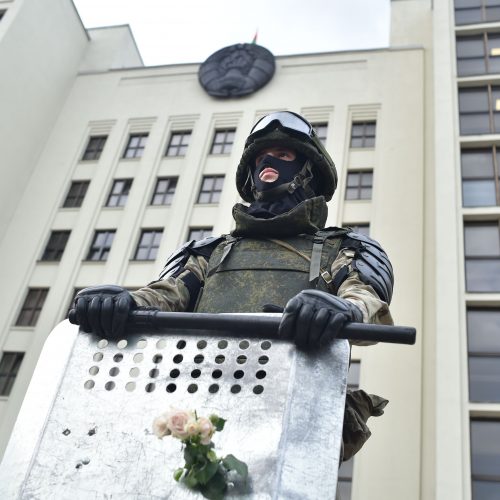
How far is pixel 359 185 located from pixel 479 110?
5281 mm

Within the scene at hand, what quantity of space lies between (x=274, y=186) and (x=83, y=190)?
79.8 ft

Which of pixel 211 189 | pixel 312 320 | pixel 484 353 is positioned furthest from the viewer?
pixel 211 189

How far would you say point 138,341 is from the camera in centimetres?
288

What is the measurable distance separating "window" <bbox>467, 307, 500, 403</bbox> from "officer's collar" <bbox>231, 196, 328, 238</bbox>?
14.8 meters

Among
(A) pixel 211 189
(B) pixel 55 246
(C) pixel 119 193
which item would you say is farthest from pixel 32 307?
(A) pixel 211 189

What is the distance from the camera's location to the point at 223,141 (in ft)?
89.6

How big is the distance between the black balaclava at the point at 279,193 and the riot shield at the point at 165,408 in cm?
151

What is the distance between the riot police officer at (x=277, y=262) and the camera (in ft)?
10.5

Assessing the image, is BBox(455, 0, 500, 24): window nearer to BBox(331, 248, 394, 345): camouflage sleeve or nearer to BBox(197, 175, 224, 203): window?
BBox(197, 175, 224, 203): window

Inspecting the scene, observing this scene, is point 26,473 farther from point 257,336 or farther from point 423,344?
point 423,344

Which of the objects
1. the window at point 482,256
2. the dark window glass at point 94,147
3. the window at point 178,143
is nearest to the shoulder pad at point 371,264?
the window at point 482,256

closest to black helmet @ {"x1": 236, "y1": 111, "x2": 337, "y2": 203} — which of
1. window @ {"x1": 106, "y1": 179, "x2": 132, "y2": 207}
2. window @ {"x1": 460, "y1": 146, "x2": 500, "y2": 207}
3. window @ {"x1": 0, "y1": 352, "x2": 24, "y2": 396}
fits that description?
window @ {"x1": 460, "y1": 146, "x2": 500, "y2": 207}

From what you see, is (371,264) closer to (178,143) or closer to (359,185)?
(359,185)

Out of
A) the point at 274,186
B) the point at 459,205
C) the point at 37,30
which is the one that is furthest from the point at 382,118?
the point at 274,186
